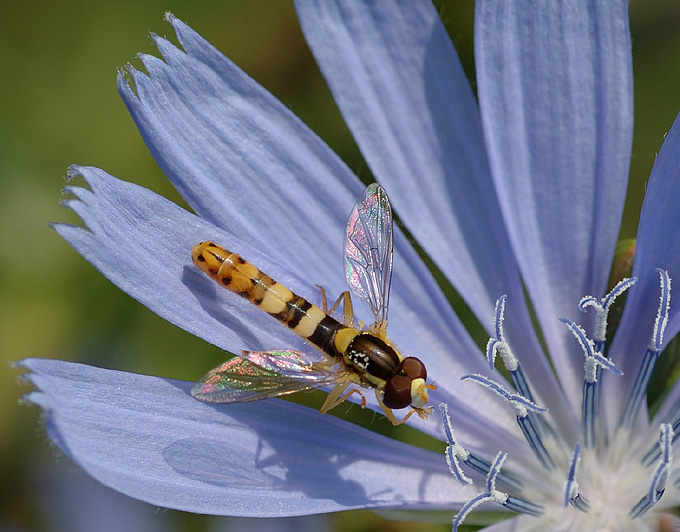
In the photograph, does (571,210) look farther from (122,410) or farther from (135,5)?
(135,5)

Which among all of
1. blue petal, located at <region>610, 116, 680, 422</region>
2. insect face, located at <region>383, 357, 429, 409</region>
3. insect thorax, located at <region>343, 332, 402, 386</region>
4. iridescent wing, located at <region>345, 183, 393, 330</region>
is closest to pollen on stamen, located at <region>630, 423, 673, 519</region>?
blue petal, located at <region>610, 116, 680, 422</region>

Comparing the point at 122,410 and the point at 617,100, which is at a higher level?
the point at 617,100

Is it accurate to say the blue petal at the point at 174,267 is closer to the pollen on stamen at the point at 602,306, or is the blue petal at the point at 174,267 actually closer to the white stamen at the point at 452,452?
the white stamen at the point at 452,452

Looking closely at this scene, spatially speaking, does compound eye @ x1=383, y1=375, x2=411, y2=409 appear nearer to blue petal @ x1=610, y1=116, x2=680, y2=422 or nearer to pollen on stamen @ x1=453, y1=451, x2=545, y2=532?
pollen on stamen @ x1=453, y1=451, x2=545, y2=532

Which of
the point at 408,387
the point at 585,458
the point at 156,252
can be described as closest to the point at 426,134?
the point at 408,387

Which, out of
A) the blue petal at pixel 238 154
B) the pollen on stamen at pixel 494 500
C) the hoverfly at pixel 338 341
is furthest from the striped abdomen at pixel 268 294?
the pollen on stamen at pixel 494 500

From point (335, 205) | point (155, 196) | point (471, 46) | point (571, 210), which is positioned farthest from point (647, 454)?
point (471, 46)

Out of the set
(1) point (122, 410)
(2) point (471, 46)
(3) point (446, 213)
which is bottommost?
(1) point (122, 410)
